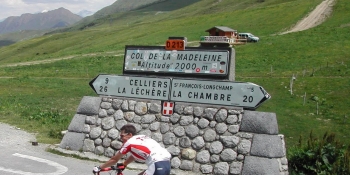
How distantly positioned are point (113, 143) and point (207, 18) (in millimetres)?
97561

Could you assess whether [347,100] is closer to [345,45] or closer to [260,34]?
[345,45]

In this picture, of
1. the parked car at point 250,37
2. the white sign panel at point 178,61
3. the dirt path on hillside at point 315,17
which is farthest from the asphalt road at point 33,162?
the dirt path on hillside at point 315,17

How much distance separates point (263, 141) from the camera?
11.9 metres

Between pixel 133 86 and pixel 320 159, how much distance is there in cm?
607

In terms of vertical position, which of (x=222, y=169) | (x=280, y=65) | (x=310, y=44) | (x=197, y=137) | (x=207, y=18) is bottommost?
(x=222, y=169)

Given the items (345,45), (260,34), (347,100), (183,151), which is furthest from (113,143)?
(260,34)

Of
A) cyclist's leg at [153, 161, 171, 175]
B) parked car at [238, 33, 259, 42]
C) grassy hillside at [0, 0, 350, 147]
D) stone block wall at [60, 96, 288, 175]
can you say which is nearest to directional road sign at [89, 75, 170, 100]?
stone block wall at [60, 96, 288, 175]

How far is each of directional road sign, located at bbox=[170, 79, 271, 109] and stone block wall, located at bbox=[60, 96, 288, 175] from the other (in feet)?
0.69

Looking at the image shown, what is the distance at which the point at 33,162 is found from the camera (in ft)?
43.3

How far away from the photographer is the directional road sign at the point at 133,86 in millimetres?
13881

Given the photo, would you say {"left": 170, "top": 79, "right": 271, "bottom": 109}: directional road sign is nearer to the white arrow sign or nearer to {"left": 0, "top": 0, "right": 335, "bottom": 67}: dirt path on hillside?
the white arrow sign

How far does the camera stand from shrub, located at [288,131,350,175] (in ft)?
38.1

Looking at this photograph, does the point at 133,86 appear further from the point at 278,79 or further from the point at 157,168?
the point at 278,79

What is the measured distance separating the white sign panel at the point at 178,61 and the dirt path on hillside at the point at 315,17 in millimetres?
64006
